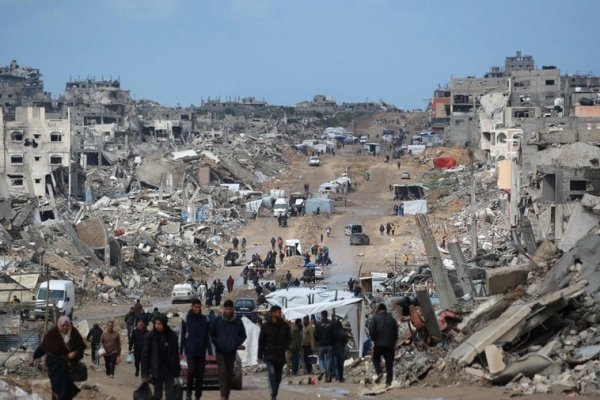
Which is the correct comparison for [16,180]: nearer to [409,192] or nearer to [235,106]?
[409,192]

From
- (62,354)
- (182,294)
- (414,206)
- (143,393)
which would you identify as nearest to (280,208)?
(414,206)

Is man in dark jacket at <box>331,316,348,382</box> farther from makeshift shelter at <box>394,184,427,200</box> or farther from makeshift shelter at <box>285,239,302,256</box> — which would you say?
makeshift shelter at <box>394,184,427,200</box>

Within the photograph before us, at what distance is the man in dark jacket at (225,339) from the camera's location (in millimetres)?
13906

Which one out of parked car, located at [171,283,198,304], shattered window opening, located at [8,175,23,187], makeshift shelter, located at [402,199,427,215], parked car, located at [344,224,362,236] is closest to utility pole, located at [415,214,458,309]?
parked car, located at [171,283,198,304]

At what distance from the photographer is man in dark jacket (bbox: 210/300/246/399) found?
13906 mm

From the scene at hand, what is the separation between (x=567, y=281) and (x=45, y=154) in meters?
67.4

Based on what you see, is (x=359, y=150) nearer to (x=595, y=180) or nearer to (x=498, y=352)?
(x=595, y=180)

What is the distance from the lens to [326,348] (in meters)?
18.8

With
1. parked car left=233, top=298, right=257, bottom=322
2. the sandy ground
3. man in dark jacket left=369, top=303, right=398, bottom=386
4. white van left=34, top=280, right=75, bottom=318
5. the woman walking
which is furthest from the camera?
white van left=34, top=280, right=75, bottom=318

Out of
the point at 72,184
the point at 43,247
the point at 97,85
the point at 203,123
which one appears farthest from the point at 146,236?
the point at 97,85

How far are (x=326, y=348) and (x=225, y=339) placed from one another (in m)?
5.06

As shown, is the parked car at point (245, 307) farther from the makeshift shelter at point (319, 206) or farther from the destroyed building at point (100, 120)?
the destroyed building at point (100, 120)

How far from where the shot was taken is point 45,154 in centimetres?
8231

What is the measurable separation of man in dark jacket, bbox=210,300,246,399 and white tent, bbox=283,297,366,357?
25.6 feet
